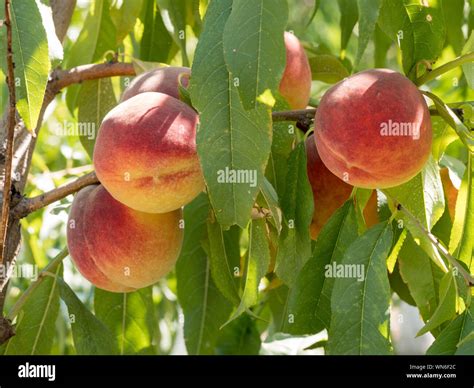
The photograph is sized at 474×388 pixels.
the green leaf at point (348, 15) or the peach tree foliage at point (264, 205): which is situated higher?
the green leaf at point (348, 15)

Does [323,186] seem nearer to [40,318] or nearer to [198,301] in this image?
[198,301]

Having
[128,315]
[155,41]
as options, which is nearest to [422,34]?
[155,41]

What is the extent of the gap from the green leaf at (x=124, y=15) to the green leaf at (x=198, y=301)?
0.47 m

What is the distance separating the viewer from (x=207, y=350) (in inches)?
72.6

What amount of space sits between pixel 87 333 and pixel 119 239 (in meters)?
0.23

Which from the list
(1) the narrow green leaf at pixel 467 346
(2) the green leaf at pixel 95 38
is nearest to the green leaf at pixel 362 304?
(1) the narrow green leaf at pixel 467 346

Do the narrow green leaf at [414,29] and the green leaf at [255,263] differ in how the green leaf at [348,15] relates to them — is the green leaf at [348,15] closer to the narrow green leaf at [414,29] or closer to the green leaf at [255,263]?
the narrow green leaf at [414,29]

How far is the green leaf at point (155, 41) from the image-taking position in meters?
2.02

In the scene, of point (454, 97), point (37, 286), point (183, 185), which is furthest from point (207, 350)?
point (454, 97)

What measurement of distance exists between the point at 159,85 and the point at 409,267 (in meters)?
0.58

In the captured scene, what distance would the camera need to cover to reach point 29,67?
4.10 feet

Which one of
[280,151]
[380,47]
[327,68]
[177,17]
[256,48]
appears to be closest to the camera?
[256,48]

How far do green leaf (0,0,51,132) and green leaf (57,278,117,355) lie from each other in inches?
19.8
